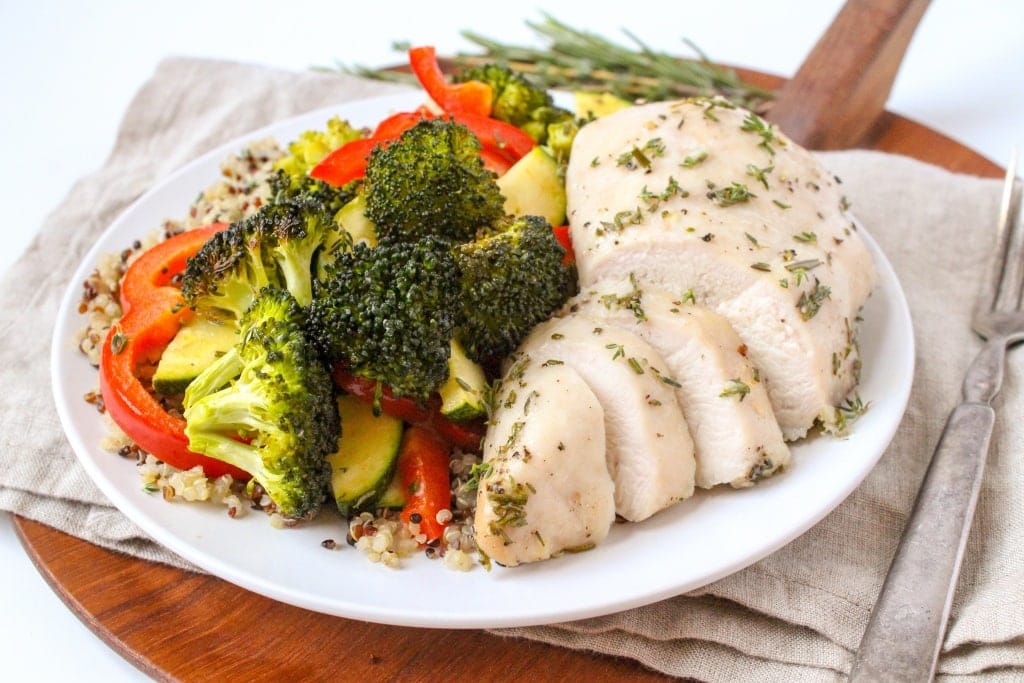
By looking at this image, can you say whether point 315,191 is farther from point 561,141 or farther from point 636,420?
point 636,420

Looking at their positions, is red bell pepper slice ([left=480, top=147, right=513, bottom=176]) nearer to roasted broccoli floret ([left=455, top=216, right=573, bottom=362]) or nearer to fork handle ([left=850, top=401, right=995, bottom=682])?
roasted broccoli floret ([left=455, top=216, right=573, bottom=362])

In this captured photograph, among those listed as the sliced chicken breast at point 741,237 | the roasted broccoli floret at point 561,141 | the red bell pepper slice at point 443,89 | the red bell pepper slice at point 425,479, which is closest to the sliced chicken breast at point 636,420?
the sliced chicken breast at point 741,237

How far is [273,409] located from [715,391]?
4.42 feet

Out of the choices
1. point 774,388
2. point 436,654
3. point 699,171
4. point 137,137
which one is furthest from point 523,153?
point 137,137

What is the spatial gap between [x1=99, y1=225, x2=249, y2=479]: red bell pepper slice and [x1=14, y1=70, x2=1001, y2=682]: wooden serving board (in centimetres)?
44

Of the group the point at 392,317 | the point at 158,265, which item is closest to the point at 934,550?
the point at 392,317

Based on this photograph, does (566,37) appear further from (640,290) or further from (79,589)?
(79,589)

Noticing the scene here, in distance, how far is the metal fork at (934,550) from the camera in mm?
2822

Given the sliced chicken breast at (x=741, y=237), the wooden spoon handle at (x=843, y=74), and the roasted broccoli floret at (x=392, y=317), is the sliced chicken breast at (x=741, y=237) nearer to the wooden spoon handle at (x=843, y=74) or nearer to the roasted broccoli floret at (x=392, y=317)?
the roasted broccoli floret at (x=392, y=317)

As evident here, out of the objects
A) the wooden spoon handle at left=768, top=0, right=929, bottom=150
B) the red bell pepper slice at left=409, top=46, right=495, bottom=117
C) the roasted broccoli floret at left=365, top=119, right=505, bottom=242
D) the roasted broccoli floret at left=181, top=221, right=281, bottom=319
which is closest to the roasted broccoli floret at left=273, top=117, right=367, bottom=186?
the red bell pepper slice at left=409, top=46, right=495, bottom=117

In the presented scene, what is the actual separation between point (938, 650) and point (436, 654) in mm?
1477

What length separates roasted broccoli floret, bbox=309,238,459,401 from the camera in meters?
2.95

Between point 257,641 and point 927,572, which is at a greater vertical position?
point 927,572

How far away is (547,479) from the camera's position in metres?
2.84
